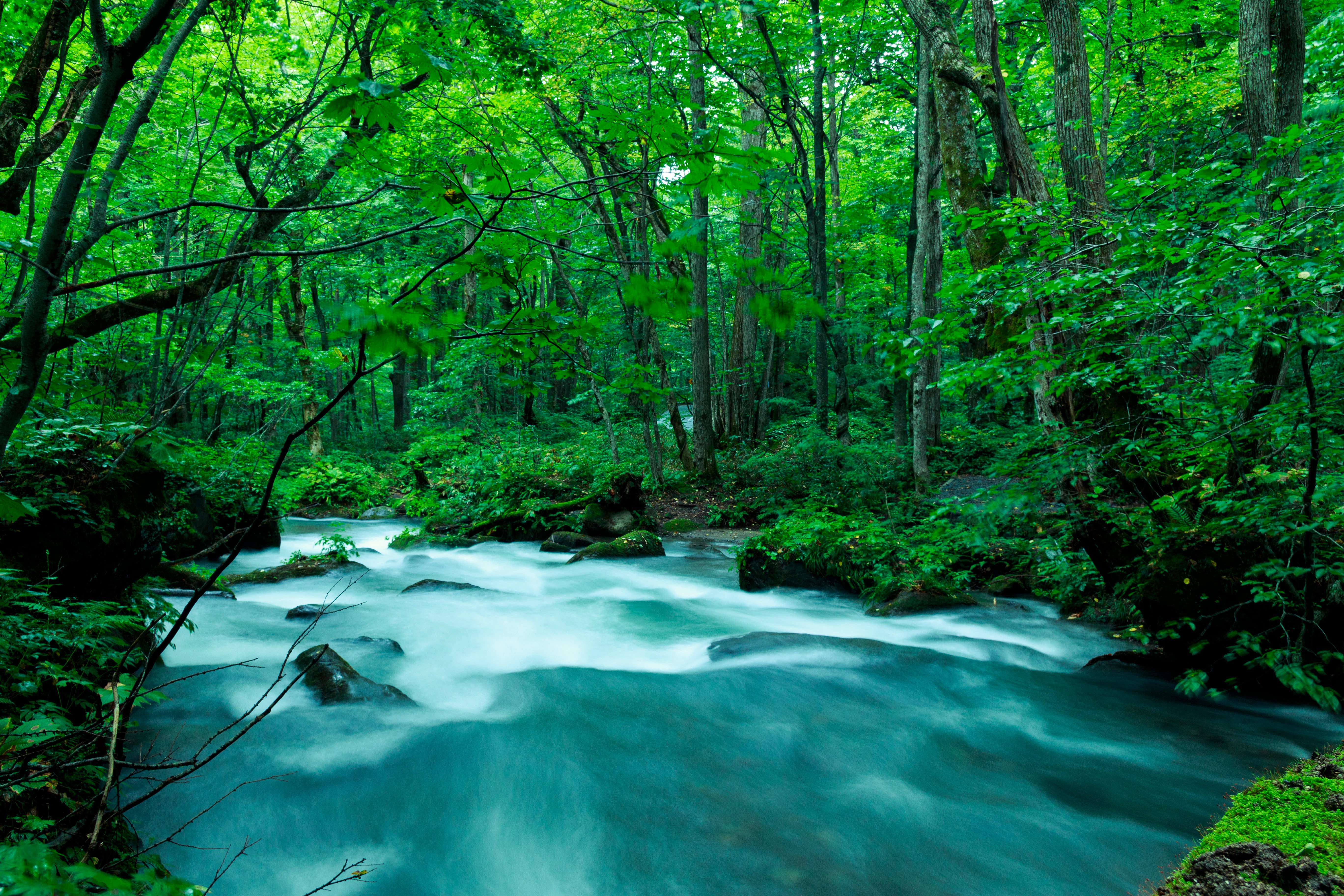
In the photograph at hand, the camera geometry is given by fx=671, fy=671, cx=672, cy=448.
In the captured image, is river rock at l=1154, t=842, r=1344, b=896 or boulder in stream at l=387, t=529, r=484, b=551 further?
boulder in stream at l=387, t=529, r=484, b=551

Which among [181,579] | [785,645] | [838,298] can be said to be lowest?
[785,645]

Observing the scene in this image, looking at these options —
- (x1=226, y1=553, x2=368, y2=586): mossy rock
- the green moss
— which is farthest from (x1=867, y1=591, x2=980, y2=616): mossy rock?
(x1=226, y1=553, x2=368, y2=586): mossy rock

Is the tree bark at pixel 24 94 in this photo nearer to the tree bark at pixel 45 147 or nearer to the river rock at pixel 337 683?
the tree bark at pixel 45 147

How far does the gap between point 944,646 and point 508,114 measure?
10957mm

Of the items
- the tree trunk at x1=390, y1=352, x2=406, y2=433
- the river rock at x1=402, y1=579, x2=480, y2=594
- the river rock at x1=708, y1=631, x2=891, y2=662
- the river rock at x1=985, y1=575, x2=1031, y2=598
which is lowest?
the river rock at x1=708, y1=631, x2=891, y2=662

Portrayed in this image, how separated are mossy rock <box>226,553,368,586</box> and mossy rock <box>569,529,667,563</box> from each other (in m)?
3.25

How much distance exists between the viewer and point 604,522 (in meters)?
12.8

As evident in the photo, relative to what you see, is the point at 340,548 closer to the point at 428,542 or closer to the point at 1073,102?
the point at 428,542

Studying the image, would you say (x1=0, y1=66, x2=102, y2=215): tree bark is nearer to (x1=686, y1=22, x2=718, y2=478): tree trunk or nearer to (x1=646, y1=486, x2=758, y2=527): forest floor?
(x1=686, y1=22, x2=718, y2=478): tree trunk

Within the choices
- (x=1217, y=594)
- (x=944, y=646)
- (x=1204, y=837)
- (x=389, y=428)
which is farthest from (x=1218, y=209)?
(x=389, y=428)

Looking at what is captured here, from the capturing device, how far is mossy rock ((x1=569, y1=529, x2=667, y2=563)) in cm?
1083

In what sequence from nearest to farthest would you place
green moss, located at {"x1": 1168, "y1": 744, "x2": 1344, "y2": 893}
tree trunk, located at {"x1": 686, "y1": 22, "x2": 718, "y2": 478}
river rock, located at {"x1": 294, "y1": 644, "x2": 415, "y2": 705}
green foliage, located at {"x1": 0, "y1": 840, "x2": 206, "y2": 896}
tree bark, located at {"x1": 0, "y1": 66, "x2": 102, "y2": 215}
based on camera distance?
green foliage, located at {"x1": 0, "y1": 840, "x2": 206, "y2": 896}, green moss, located at {"x1": 1168, "y1": 744, "x2": 1344, "y2": 893}, tree bark, located at {"x1": 0, "y1": 66, "x2": 102, "y2": 215}, river rock, located at {"x1": 294, "y1": 644, "x2": 415, "y2": 705}, tree trunk, located at {"x1": 686, "y1": 22, "x2": 718, "y2": 478}

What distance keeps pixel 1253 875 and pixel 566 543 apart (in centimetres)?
1016

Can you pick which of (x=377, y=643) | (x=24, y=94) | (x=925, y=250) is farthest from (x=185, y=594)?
(x=925, y=250)
